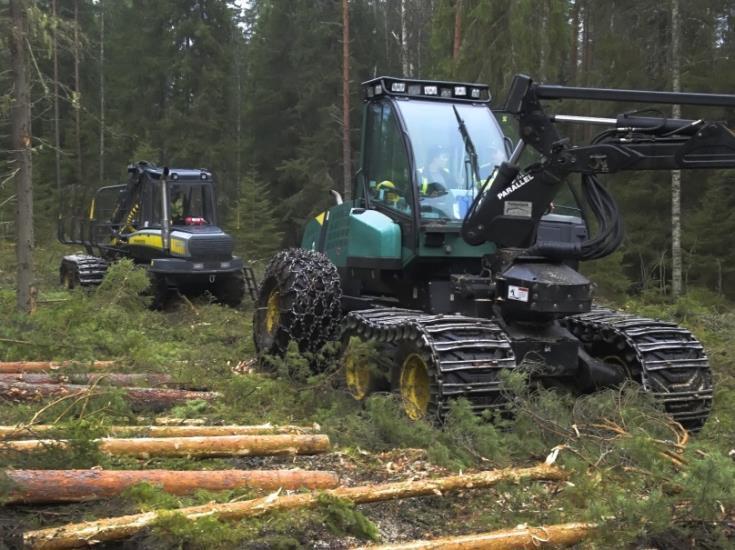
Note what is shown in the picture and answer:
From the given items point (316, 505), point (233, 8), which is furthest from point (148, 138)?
point (316, 505)

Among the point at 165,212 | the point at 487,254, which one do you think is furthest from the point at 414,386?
the point at 165,212

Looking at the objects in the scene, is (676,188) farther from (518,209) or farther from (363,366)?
(363,366)

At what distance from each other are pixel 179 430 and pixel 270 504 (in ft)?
6.09

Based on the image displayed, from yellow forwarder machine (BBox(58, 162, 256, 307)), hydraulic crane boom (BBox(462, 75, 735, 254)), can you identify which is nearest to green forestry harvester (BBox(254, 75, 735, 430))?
hydraulic crane boom (BBox(462, 75, 735, 254))

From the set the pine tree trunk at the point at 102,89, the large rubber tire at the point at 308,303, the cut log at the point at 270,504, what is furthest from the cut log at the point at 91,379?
the pine tree trunk at the point at 102,89

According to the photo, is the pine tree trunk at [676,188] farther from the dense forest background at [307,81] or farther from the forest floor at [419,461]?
the forest floor at [419,461]

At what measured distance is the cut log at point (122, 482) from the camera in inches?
158

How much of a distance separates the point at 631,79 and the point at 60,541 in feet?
64.9

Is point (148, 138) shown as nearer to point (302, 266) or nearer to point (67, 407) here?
point (302, 266)

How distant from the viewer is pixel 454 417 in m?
5.19

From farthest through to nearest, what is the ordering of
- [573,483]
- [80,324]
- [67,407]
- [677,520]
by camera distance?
[80,324]
[67,407]
[573,483]
[677,520]

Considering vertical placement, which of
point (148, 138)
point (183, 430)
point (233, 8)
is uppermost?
point (233, 8)

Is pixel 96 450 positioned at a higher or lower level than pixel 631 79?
lower

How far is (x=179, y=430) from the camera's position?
5.51 metres
